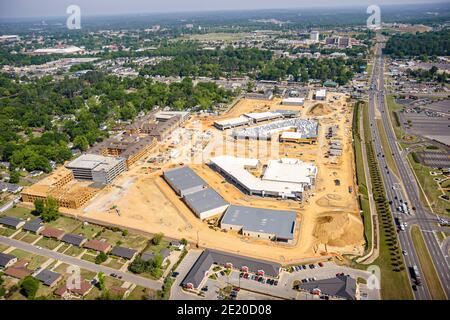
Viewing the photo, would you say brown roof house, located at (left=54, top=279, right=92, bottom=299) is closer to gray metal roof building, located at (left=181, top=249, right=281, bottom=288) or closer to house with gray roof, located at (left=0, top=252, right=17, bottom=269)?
house with gray roof, located at (left=0, top=252, right=17, bottom=269)

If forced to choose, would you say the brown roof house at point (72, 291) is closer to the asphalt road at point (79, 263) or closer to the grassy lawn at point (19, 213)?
the asphalt road at point (79, 263)

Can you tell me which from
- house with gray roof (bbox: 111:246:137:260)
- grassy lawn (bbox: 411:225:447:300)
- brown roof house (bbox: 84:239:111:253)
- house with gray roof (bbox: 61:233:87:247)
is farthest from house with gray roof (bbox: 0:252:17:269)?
grassy lawn (bbox: 411:225:447:300)

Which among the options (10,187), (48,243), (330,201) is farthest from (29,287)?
(330,201)

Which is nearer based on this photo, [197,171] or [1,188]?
[1,188]

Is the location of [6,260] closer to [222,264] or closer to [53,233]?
[53,233]

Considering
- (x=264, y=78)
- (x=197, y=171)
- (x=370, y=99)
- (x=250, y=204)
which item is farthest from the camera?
(x=264, y=78)

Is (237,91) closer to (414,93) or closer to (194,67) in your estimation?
(194,67)

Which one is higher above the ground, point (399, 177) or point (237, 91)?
point (237, 91)
